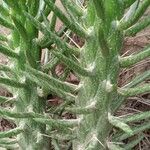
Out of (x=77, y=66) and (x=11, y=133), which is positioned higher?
(x=77, y=66)

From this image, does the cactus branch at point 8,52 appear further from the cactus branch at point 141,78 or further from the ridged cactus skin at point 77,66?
the cactus branch at point 141,78

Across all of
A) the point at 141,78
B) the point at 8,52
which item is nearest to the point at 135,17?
the point at 141,78

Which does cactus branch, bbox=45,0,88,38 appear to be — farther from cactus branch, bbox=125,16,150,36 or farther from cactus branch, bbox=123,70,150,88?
cactus branch, bbox=123,70,150,88

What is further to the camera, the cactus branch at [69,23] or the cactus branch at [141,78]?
the cactus branch at [141,78]

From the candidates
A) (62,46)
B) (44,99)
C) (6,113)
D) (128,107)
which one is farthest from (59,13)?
(128,107)

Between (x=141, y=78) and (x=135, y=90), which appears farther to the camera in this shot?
(x=141, y=78)

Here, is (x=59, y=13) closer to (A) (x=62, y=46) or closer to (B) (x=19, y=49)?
(A) (x=62, y=46)

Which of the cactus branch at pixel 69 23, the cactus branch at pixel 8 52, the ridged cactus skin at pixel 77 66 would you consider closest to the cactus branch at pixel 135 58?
the ridged cactus skin at pixel 77 66

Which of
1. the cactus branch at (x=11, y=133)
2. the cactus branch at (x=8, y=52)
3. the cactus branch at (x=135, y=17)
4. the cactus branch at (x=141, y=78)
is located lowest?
the cactus branch at (x=11, y=133)

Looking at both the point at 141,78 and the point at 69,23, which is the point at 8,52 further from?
the point at 141,78
